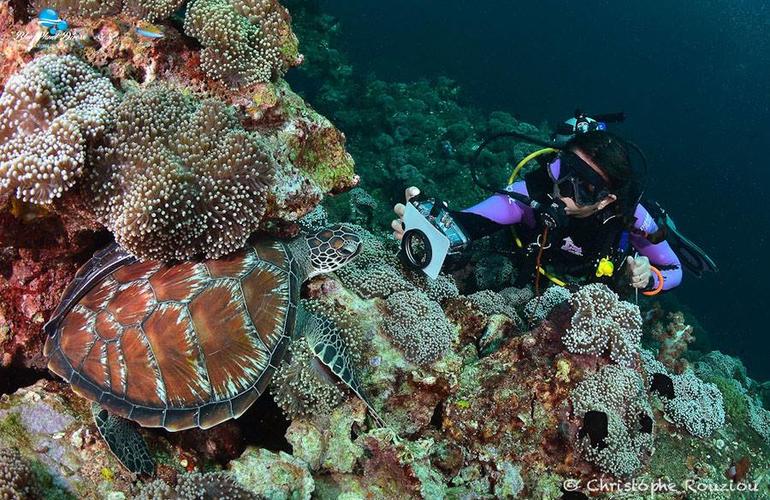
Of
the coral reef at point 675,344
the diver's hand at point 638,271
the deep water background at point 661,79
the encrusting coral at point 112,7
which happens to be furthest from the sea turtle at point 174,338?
the deep water background at point 661,79

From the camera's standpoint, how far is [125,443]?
2.11 meters

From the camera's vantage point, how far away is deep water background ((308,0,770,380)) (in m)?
19.4

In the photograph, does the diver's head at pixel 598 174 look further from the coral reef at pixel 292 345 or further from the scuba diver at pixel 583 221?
the coral reef at pixel 292 345

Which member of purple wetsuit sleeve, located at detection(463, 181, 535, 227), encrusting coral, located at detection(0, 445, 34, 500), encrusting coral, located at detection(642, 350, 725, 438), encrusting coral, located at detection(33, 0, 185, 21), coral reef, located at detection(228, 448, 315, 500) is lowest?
encrusting coral, located at detection(642, 350, 725, 438)

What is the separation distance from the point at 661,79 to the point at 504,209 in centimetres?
4770

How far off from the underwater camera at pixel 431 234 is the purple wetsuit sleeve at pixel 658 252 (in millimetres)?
1901

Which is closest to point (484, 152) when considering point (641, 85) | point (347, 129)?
point (347, 129)

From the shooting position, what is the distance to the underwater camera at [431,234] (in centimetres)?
315

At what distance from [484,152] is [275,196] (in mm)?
9007

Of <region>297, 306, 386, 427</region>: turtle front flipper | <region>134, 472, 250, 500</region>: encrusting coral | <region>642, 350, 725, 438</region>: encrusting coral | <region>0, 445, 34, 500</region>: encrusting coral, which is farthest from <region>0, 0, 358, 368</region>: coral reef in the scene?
<region>642, 350, 725, 438</region>: encrusting coral

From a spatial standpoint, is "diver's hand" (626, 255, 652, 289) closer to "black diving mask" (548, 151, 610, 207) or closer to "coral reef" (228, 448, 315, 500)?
"black diving mask" (548, 151, 610, 207)

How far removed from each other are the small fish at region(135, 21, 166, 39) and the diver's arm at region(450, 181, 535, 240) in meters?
2.76
